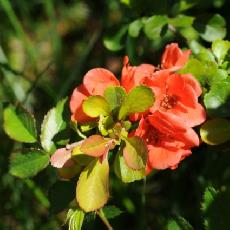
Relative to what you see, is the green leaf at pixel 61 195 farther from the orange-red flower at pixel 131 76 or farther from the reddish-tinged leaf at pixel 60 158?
the orange-red flower at pixel 131 76

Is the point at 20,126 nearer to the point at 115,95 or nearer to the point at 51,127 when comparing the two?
the point at 51,127

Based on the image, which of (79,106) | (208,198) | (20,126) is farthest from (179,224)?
(20,126)

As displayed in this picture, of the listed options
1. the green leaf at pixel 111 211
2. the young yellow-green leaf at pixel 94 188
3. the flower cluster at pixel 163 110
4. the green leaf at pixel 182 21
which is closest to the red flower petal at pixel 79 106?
the flower cluster at pixel 163 110

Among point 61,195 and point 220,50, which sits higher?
point 220,50

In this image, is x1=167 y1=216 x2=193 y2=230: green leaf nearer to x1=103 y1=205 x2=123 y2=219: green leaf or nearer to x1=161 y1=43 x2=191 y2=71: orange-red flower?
x1=103 y1=205 x2=123 y2=219: green leaf

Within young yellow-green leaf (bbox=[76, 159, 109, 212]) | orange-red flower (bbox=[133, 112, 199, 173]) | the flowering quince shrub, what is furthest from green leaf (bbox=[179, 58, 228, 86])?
young yellow-green leaf (bbox=[76, 159, 109, 212])

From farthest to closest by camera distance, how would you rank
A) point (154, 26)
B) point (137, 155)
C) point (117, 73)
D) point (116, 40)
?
1. point (117, 73)
2. point (116, 40)
3. point (154, 26)
4. point (137, 155)

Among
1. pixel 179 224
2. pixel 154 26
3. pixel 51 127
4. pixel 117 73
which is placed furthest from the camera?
pixel 117 73
